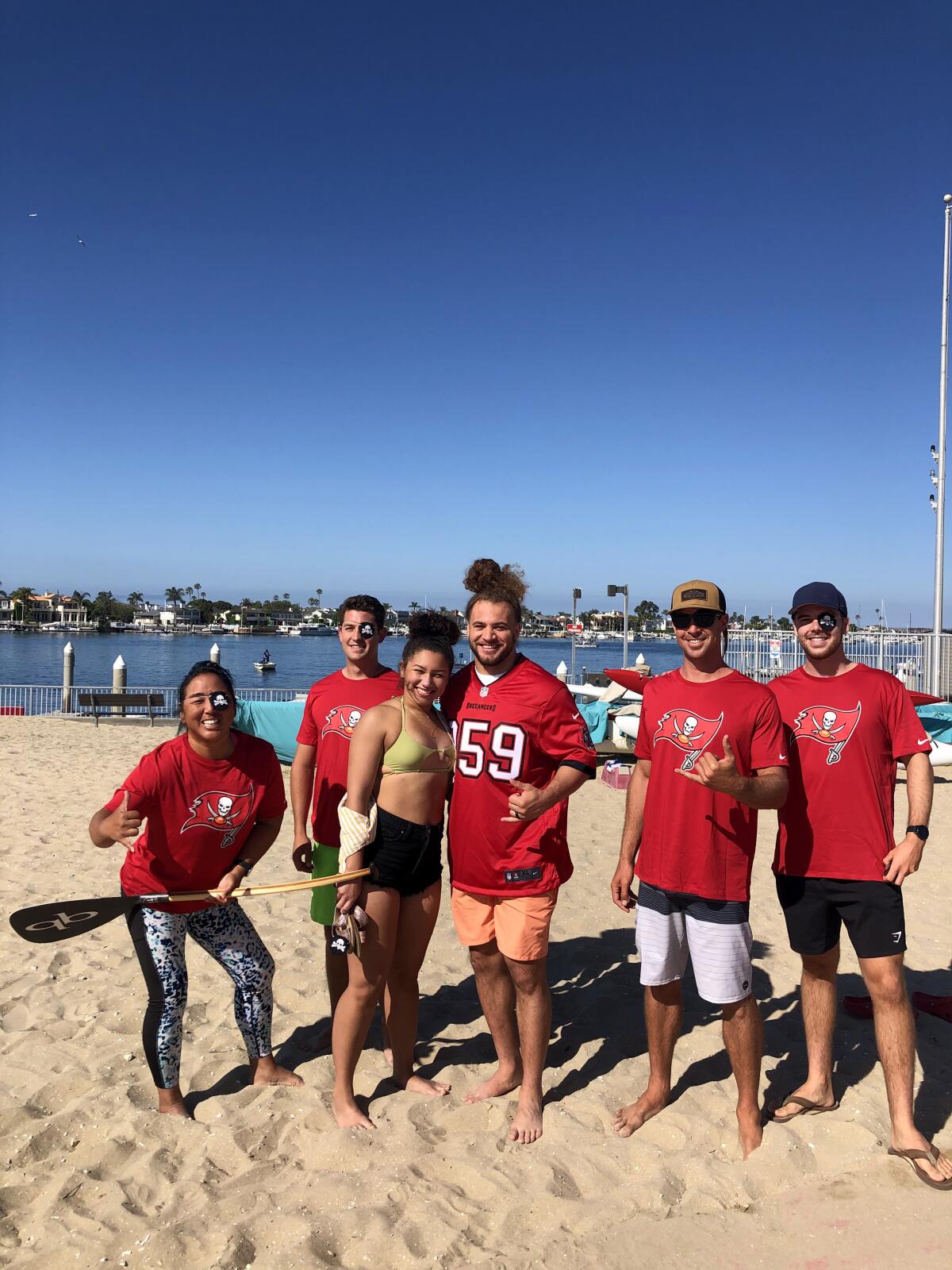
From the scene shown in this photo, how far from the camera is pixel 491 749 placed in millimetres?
3055

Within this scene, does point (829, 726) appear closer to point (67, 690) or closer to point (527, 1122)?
point (527, 1122)

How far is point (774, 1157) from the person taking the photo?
9.55 ft

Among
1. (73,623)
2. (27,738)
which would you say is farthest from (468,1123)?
(73,623)

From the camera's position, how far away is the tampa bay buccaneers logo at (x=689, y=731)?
2875mm

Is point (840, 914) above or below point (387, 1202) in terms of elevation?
above

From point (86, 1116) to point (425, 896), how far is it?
5.18ft

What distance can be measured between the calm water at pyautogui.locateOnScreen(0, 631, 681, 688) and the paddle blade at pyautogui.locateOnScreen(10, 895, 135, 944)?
27.7 m

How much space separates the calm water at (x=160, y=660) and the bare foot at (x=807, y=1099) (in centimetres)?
2870

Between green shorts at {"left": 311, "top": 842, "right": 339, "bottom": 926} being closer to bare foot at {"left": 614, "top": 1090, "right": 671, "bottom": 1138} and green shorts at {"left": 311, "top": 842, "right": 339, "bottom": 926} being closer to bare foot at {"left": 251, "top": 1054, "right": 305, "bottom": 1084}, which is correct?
bare foot at {"left": 251, "top": 1054, "right": 305, "bottom": 1084}

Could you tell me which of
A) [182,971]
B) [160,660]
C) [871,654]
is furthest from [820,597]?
[160,660]

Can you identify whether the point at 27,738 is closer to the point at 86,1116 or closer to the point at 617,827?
the point at 617,827

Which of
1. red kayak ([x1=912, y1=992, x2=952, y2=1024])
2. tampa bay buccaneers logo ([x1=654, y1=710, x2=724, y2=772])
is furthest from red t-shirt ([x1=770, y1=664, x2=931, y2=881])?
red kayak ([x1=912, y1=992, x2=952, y2=1024])

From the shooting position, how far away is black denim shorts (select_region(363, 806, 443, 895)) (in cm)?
303

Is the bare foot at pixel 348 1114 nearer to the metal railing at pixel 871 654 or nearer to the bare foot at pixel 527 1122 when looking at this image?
the bare foot at pixel 527 1122
